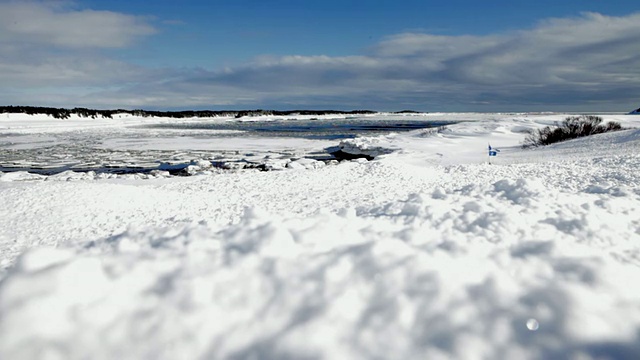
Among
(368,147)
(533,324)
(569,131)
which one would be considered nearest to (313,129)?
(368,147)

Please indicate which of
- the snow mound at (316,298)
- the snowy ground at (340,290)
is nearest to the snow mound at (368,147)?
the snowy ground at (340,290)

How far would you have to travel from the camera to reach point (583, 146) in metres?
23.0

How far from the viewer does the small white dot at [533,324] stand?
297cm

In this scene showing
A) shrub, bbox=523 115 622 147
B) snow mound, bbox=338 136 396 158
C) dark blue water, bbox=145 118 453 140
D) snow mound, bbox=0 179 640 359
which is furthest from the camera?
dark blue water, bbox=145 118 453 140

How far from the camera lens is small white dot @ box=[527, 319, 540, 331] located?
2975 mm

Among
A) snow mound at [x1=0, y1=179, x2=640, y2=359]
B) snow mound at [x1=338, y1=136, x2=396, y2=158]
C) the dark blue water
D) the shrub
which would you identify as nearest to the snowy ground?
snow mound at [x1=0, y1=179, x2=640, y2=359]

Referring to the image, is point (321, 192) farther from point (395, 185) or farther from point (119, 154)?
point (119, 154)

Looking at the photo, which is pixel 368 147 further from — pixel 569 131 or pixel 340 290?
pixel 340 290

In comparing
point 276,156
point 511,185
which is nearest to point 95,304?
point 511,185

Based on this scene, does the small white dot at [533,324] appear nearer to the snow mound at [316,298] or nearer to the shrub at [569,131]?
the snow mound at [316,298]

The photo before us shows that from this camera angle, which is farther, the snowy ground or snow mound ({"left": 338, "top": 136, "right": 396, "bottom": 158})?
snow mound ({"left": 338, "top": 136, "right": 396, "bottom": 158})

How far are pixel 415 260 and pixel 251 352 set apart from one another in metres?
1.83

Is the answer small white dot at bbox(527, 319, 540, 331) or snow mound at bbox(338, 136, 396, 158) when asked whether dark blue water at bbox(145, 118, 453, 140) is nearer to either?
snow mound at bbox(338, 136, 396, 158)

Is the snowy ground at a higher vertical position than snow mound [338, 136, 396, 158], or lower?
higher
